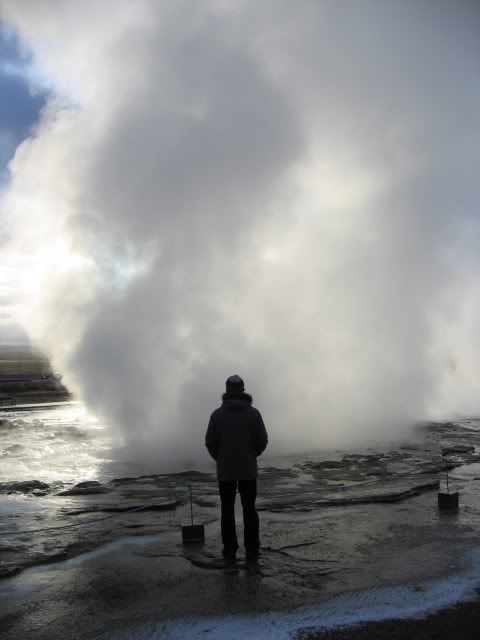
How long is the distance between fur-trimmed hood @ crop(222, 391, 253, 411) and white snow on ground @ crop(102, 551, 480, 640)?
5.15 feet

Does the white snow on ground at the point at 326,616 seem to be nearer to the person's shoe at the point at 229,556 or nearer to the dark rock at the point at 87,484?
the person's shoe at the point at 229,556

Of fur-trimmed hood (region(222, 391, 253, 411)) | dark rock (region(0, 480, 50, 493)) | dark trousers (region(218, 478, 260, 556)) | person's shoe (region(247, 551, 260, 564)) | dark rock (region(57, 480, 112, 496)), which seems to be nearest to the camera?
person's shoe (region(247, 551, 260, 564))

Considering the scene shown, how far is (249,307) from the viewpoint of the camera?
1216 cm

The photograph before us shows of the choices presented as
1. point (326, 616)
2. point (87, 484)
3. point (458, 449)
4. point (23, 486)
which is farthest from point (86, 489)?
point (458, 449)

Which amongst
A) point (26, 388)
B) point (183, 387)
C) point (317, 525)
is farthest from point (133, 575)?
point (26, 388)

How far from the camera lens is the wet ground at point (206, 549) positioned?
3.53 meters

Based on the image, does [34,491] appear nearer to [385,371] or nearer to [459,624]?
[459,624]

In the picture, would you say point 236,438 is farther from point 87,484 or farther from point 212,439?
point 87,484

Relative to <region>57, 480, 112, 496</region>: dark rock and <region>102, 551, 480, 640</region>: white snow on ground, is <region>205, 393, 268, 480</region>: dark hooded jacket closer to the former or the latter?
<region>102, 551, 480, 640</region>: white snow on ground

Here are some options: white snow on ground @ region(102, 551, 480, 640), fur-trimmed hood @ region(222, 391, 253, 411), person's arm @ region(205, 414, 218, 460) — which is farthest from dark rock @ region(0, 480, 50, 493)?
white snow on ground @ region(102, 551, 480, 640)

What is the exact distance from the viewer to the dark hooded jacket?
14.7 ft

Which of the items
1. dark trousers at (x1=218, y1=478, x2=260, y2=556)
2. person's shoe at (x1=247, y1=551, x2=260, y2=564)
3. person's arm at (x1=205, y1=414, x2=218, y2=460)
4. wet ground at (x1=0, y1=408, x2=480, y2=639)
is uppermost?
person's arm at (x1=205, y1=414, x2=218, y2=460)

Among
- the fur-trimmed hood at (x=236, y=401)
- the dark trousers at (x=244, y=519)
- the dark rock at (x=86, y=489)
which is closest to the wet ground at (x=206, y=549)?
the dark rock at (x=86, y=489)

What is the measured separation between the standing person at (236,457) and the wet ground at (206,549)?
18cm
